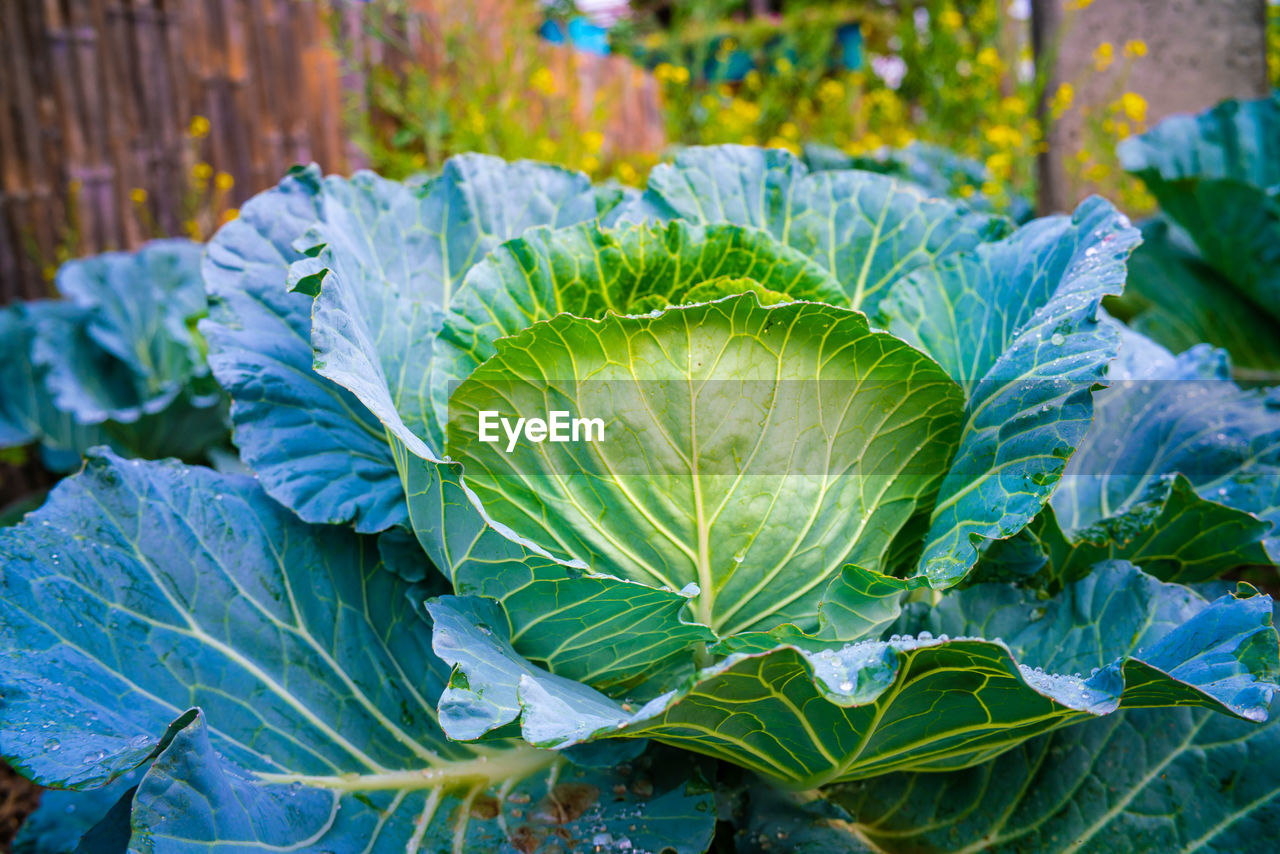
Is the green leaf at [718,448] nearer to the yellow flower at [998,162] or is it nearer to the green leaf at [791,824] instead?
the green leaf at [791,824]

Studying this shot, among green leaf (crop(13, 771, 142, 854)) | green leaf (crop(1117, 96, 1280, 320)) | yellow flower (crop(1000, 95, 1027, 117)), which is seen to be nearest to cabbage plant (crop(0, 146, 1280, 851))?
green leaf (crop(13, 771, 142, 854))

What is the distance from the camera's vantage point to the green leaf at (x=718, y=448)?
95 centimetres

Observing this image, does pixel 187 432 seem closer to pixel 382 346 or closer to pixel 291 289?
pixel 382 346

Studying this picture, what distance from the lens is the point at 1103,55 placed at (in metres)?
2.99

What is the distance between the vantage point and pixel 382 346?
3.90 feet

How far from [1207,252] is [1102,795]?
1.85m

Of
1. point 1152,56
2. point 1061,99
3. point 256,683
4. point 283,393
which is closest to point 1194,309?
point 1061,99

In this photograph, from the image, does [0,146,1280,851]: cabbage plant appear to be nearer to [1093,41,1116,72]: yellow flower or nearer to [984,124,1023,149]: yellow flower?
[1093,41,1116,72]: yellow flower

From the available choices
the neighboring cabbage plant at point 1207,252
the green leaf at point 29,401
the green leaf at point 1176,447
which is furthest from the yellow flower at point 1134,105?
the green leaf at point 29,401

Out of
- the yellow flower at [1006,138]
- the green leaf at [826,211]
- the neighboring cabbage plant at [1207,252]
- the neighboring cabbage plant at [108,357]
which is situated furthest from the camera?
the yellow flower at [1006,138]

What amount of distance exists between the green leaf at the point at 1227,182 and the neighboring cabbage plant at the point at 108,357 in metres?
2.88

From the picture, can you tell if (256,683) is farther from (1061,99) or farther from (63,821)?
(1061,99)

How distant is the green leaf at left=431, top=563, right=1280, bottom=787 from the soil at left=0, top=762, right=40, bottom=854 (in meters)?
1.73

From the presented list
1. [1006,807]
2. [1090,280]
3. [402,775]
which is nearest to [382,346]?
[402,775]
